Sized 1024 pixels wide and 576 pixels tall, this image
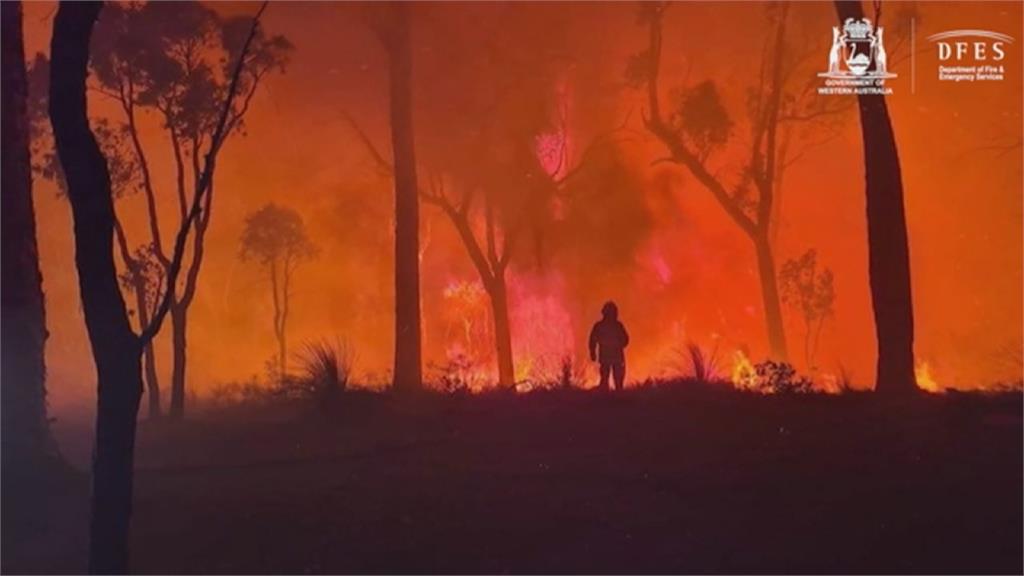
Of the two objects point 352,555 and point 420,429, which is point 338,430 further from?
point 352,555

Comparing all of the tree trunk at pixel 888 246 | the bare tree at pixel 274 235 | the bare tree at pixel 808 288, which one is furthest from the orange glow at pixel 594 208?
the tree trunk at pixel 888 246

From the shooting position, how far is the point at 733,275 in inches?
1597

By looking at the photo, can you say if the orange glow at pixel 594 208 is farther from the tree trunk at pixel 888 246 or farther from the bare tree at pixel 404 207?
the tree trunk at pixel 888 246

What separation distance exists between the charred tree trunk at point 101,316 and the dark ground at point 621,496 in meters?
2.64

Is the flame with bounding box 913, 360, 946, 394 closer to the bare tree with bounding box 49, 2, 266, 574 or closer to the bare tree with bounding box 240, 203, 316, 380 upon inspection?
the bare tree with bounding box 49, 2, 266, 574

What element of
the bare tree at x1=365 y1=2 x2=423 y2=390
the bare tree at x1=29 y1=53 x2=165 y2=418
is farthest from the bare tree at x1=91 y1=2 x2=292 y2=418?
the bare tree at x1=365 y1=2 x2=423 y2=390

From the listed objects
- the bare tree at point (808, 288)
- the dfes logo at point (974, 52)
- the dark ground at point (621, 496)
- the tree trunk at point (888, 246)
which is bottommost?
the dark ground at point (621, 496)

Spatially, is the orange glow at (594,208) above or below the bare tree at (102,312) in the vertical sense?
above

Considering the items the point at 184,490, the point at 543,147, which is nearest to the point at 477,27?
the point at 543,147

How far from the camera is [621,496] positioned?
1133 centimetres

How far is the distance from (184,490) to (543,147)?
21.3 metres

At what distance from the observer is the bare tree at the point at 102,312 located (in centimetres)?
771

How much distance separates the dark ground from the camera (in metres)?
9.97

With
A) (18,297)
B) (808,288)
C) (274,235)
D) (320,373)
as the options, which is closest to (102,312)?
(18,297)
